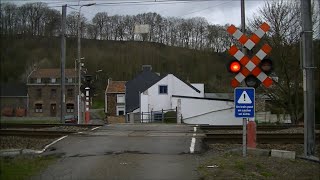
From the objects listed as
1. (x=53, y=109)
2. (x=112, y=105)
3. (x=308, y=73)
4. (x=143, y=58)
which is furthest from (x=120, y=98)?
(x=308, y=73)

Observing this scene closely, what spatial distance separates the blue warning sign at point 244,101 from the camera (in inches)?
431

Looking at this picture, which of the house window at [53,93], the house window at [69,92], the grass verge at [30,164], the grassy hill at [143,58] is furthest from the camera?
the house window at [69,92]

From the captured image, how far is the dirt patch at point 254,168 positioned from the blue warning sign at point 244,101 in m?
1.16

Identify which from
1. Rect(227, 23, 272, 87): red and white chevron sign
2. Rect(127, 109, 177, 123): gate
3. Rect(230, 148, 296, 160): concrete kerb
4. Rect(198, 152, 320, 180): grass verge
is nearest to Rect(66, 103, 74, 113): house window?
Rect(127, 109, 177, 123): gate

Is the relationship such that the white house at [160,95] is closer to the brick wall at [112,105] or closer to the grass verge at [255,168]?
the brick wall at [112,105]

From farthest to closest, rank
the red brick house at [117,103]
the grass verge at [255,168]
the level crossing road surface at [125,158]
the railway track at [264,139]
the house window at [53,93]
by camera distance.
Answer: the red brick house at [117,103], the house window at [53,93], the railway track at [264,139], the level crossing road surface at [125,158], the grass verge at [255,168]

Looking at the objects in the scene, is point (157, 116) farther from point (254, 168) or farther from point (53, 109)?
point (254, 168)

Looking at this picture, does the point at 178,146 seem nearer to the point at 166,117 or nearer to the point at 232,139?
the point at 232,139

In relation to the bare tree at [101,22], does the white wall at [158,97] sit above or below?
below

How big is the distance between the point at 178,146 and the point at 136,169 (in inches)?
149

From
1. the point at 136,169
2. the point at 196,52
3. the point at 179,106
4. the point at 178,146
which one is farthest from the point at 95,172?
the point at 179,106

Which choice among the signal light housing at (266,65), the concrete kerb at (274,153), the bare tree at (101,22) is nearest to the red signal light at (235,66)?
the signal light housing at (266,65)

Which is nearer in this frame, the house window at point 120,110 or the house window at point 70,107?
the house window at point 70,107

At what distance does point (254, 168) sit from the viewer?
9383 mm
